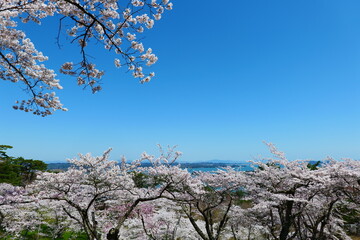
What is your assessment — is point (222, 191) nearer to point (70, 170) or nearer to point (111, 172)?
point (111, 172)

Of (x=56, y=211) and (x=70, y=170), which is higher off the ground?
(x=70, y=170)

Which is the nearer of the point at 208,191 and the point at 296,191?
the point at 296,191

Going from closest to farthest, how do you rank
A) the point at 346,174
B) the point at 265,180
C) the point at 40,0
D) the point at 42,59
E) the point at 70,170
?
the point at 40,0 → the point at 42,59 → the point at 346,174 → the point at 70,170 → the point at 265,180

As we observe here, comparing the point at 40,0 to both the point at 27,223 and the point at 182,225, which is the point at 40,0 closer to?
the point at 182,225

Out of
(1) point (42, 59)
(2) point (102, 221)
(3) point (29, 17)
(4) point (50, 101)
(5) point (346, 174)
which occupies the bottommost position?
(2) point (102, 221)

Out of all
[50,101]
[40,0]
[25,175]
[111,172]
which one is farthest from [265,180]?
[25,175]

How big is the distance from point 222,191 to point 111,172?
5.06 metres

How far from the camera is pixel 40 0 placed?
457cm

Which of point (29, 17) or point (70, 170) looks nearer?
point (29, 17)

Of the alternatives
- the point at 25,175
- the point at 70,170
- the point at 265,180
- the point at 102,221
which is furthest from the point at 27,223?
the point at 25,175

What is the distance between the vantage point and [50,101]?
6.45m

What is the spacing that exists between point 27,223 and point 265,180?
1543 centimetres

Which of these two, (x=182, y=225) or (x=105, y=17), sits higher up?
(x=105, y=17)

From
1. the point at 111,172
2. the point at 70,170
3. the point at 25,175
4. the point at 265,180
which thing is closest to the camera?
the point at 111,172
